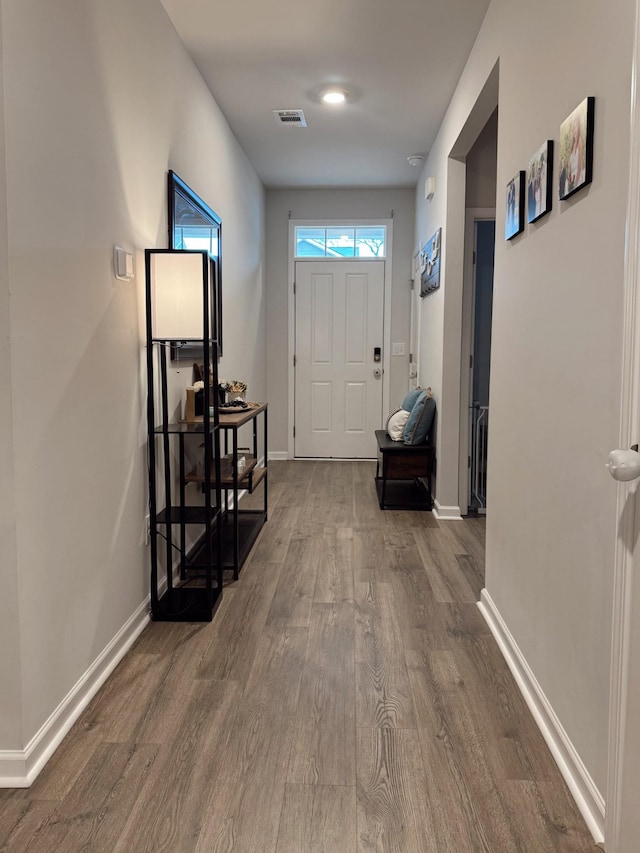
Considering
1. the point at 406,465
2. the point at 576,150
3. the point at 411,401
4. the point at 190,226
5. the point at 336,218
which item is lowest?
the point at 406,465

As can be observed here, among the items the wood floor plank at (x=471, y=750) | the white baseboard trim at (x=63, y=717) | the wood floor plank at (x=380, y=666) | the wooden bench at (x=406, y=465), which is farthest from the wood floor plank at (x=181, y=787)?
the wooden bench at (x=406, y=465)

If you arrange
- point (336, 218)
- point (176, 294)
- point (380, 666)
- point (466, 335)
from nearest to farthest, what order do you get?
point (380, 666), point (176, 294), point (466, 335), point (336, 218)

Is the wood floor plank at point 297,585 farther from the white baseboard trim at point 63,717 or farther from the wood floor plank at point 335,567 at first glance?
the white baseboard trim at point 63,717

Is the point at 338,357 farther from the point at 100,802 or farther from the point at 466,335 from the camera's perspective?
the point at 100,802

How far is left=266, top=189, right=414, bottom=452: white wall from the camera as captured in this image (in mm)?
6289

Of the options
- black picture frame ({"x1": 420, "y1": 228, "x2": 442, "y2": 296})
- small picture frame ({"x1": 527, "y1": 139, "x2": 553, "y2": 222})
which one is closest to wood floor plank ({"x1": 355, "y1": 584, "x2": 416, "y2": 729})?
small picture frame ({"x1": 527, "y1": 139, "x2": 553, "y2": 222})

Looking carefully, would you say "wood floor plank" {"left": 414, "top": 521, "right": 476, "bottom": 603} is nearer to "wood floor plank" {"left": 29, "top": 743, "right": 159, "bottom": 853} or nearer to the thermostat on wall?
"wood floor plank" {"left": 29, "top": 743, "right": 159, "bottom": 853}

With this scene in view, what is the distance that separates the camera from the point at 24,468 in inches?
63.1

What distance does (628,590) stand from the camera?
1.26 m

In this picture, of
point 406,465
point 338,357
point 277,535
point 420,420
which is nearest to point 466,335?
point 420,420

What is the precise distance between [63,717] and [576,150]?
207 centimetres

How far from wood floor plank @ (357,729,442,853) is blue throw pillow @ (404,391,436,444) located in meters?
2.86

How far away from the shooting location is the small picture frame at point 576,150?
1.51 m

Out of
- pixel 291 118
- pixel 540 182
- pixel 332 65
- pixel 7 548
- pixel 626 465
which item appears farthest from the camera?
pixel 291 118
